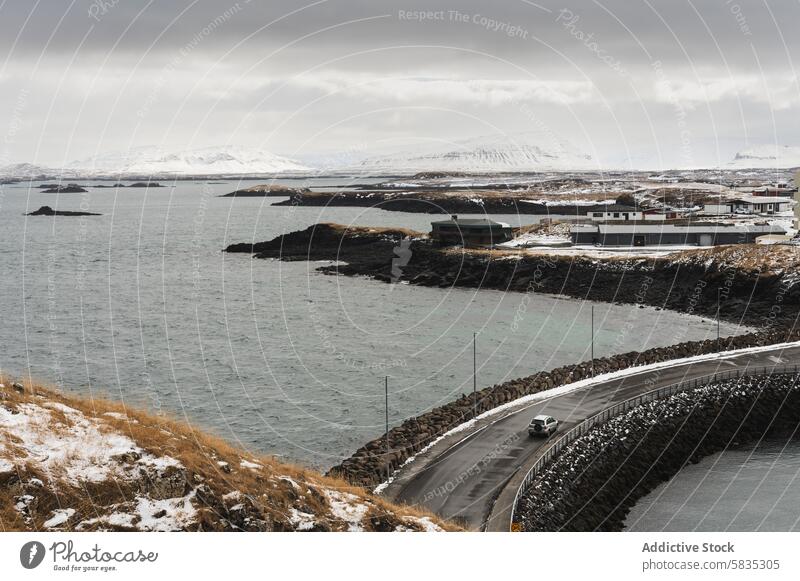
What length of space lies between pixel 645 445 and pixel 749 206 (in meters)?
73.9

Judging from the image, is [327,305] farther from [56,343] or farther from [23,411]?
[23,411]

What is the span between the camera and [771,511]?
21.4m

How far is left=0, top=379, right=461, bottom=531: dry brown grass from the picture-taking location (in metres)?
11.3

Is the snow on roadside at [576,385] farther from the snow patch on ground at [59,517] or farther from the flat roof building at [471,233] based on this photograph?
the flat roof building at [471,233]

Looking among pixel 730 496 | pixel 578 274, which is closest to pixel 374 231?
pixel 578 274

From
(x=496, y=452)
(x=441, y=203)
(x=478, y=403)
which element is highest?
(x=441, y=203)

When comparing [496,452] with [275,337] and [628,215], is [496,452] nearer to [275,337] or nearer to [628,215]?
[275,337]

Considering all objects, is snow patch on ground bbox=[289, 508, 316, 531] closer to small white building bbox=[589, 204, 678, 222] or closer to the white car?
the white car

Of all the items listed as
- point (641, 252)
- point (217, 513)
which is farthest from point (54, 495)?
point (641, 252)

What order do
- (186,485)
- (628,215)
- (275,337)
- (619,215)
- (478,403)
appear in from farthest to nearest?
(619,215) < (628,215) < (275,337) < (478,403) < (186,485)

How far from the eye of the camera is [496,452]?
23.0 meters

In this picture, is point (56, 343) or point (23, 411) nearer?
point (23, 411)

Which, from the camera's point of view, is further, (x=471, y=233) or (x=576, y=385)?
(x=471, y=233)

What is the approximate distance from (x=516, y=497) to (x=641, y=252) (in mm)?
52469
